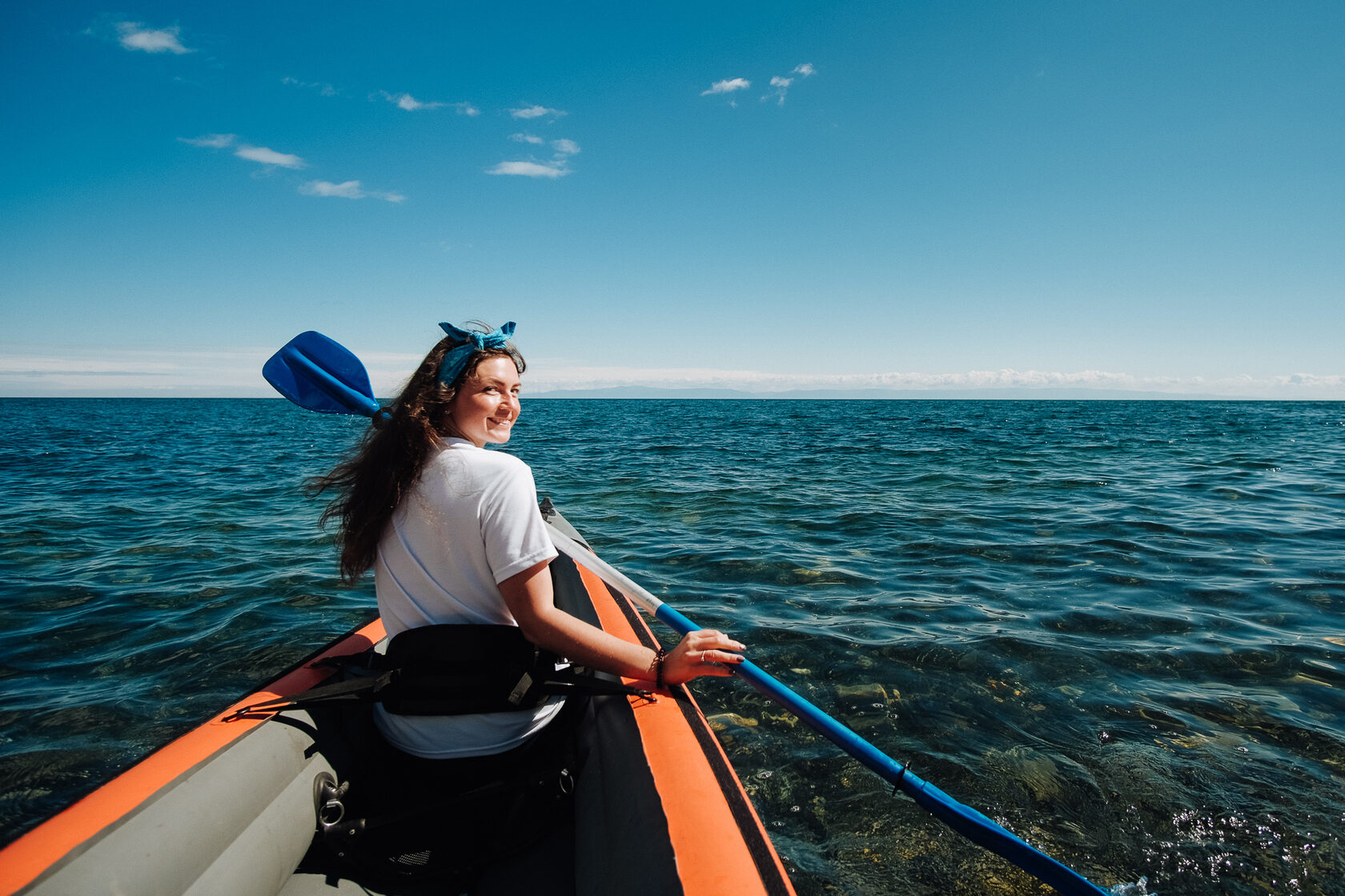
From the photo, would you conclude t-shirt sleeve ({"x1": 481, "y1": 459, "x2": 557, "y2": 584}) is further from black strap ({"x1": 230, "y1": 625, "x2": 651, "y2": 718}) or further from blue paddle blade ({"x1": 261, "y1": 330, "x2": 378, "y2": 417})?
blue paddle blade ({"x1": 261, "y1": 330, "x2": 378, "y2": 417})

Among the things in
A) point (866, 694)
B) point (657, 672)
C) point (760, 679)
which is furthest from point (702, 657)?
point (866, 694)

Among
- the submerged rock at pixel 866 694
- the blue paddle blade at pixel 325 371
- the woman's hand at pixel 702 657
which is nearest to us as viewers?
the woman's hand at pixel 702 657

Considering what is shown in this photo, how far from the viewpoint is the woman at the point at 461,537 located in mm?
1857

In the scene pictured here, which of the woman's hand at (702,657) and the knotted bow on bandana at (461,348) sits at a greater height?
the knotted bow on bandana at (461,348)

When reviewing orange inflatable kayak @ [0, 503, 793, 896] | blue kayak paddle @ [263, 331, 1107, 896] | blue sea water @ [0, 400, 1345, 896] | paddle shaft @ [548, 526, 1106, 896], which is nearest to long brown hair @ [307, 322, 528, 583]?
blue kayak paddle @ [263, 331, 1107, 896]

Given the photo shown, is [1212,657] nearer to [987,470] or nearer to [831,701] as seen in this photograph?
[831,701]

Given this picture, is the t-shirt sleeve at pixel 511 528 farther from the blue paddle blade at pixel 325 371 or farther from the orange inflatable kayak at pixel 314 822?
the blue paddle blade at pixel 325 371

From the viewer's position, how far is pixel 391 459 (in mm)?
1968

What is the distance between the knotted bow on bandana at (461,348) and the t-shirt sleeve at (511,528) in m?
0.50

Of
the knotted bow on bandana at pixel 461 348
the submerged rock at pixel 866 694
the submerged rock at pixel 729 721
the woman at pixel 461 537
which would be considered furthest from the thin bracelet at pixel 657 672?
the submerged rock at pixel 866 694

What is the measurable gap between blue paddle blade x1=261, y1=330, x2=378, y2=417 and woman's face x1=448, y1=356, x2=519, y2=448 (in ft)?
3.23

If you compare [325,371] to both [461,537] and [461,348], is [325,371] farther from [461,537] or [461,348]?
[461,537]

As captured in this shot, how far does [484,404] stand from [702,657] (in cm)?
123

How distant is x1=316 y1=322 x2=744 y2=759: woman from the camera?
1.86 meters
